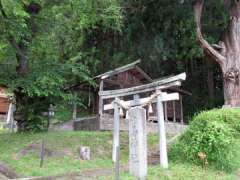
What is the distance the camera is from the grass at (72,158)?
27.6ft

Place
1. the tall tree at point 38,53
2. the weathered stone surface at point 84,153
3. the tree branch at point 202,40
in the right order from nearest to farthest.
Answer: the weathered stone surface at point 84,153, the tall tree at point 38,53, the tree branch at point 202,40

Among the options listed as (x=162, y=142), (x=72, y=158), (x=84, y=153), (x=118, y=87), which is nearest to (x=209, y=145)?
(x=162, y=142)

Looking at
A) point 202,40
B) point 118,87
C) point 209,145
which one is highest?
point 202,40

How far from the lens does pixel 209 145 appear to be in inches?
356

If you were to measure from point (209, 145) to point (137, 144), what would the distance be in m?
2.17

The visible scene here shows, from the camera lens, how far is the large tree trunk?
17.7 m

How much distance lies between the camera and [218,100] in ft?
86.2

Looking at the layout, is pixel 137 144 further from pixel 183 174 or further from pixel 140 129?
pixel 183 174

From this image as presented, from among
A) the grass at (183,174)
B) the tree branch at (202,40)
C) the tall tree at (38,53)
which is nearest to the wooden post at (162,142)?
the grass at (183,174)

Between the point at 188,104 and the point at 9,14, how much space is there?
57.7ft

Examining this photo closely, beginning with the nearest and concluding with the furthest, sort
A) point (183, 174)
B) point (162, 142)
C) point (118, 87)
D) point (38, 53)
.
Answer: point (183, 174) → point (162, 142) → point (38, 53) → point (118, 87)

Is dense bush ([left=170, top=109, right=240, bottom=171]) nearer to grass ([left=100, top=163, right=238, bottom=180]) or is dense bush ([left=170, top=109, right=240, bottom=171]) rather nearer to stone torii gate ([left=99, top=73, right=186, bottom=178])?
grass ([left=100, top=163, right=238, bottom=180])

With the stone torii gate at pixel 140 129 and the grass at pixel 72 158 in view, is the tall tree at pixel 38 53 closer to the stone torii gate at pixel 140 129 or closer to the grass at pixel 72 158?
the grass at pixel 72 158

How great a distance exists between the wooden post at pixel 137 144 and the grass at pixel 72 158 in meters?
0.26
